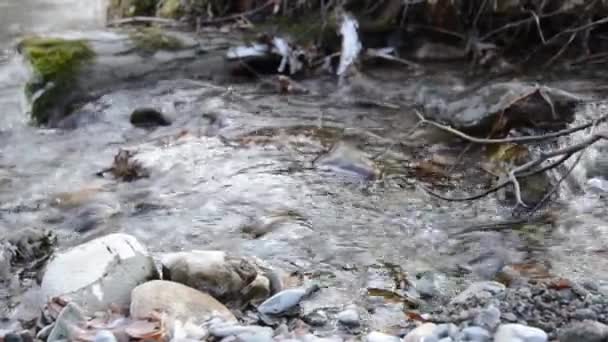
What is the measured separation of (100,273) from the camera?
298 centimetres

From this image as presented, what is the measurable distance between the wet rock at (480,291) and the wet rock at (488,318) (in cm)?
18

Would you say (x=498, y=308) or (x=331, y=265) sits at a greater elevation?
(x=498, y=308)

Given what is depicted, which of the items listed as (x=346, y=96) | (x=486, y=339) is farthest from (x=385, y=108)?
(x=486, y=339)

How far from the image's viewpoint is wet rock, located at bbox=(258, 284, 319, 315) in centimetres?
291

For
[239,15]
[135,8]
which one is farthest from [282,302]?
[135,8]

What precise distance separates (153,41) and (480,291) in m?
4.45

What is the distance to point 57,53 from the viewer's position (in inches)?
246

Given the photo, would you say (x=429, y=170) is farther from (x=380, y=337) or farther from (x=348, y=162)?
(x=380, y=337)

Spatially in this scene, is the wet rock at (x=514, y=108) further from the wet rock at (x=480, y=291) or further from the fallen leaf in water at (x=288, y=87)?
the wet rock at (x=480, y=291)

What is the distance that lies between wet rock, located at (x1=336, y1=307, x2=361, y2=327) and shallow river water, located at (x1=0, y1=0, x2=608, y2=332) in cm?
16

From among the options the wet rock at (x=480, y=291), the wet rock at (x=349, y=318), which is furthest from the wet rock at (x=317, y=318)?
the wet rock at (x=480, y=291)

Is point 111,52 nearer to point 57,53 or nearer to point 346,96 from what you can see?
point 57,53

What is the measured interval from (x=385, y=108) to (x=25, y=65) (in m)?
2.85

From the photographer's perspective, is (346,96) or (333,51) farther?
(333,51)
